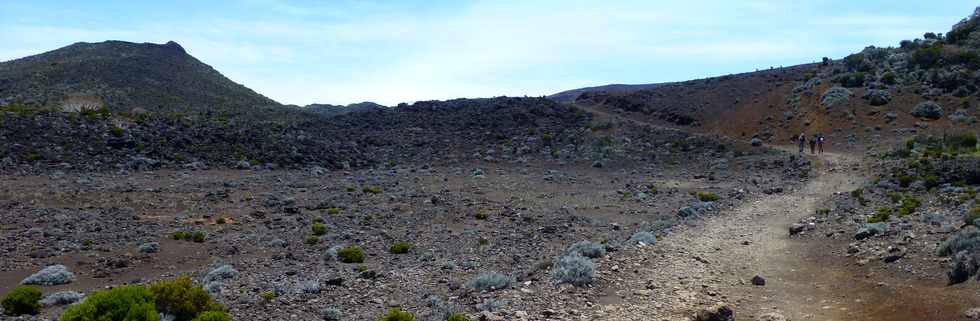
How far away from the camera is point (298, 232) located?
63.9 ft

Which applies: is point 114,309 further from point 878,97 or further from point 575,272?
point 878,97

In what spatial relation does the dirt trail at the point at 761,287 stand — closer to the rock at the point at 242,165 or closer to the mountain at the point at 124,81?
the rock at the point at 242,165

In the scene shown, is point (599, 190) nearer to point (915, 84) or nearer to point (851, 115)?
point (851, 115)

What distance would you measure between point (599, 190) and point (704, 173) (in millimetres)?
8921

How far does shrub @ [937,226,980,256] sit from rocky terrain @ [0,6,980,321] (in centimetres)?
6

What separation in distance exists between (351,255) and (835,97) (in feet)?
150

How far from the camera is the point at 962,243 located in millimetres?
11742

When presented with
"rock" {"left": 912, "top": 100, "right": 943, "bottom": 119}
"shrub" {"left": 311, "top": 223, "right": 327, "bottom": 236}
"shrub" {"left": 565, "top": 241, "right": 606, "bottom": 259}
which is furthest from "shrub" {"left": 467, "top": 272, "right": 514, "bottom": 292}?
"rock" {"left": 912, "top": 100, "right": 943, "bottom": 119}

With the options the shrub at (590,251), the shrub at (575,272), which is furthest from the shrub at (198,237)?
the shrub at (575,272)

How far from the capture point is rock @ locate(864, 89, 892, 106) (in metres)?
47.5

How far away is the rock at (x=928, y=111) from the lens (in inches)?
1737

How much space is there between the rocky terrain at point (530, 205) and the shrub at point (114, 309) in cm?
10

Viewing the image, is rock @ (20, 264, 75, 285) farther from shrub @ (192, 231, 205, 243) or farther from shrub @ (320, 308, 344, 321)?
shrub @ (320, 308, 344, 321)

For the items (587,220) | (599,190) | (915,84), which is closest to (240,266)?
(587,220)
